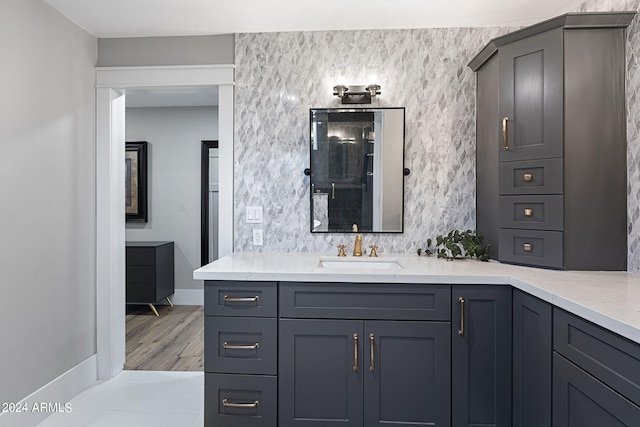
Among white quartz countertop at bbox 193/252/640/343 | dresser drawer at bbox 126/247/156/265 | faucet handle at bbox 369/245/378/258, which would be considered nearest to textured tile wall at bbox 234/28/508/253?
faucet handle at bbox 369/245/378/258

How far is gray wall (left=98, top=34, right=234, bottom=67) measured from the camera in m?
2.56

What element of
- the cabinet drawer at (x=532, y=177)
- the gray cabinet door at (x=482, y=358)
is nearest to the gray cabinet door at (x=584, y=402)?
the gray cabinet door at (x=482, y=358)

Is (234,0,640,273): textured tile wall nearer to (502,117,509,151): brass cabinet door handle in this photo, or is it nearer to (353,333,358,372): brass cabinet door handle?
(502,117,509,151): brass cabinet door handle

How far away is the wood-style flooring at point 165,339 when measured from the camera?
294 cm

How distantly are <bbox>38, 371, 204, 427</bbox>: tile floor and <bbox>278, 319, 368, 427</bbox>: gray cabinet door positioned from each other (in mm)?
750

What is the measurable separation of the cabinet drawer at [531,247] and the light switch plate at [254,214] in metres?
1.49

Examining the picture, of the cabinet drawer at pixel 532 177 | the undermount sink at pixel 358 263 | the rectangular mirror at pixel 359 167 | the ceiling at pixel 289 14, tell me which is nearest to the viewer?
the cabinet drawer at pixel 532 177

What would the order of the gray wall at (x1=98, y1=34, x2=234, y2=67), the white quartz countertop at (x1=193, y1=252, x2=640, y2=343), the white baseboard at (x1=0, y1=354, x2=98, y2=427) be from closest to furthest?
the white quartz countertop at (x1=193, y1=252, x2=640, y2=343) → the white baseboard at (x1=0, y1=354, x2=98, y2=427) → the gray wall at (x1=98, y1=34, x2=234, y2=67)

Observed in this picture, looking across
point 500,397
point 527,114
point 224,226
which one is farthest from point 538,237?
point 224,226

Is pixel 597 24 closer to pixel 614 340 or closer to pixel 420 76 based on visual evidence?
pixel 420 76

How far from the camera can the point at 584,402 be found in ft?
4.14

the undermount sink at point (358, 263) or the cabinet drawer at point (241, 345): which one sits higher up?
the undermount sink at point (358, 263)

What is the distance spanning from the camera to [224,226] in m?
2.56

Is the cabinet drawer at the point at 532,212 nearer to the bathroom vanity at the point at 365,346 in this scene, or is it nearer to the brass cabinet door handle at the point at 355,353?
the bathroom vanity at the point at 365,346
